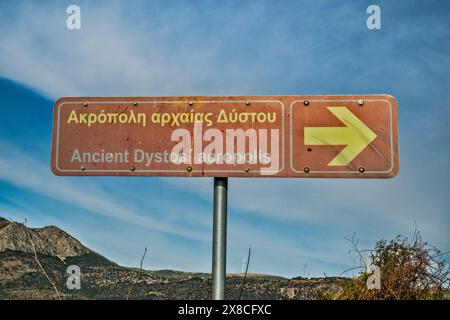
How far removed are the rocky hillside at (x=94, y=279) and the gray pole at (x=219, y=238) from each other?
193cm

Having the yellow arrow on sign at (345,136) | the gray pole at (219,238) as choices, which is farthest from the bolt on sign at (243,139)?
the gray pole at (219,238)

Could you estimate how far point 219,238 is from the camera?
151 inches

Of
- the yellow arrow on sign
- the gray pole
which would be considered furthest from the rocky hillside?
the yellow arrow on sign

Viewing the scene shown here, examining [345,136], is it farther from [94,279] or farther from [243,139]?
[94,279]

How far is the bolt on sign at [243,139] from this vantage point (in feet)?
12.6

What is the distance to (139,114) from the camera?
4.08 metres

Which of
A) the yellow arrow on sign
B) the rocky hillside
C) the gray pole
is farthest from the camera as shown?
the rocky hillside

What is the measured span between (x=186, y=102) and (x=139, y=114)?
0.37 m

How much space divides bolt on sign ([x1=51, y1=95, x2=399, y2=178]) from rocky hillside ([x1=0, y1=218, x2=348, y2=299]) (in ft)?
7.03

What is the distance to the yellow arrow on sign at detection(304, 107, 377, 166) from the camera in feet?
12.6

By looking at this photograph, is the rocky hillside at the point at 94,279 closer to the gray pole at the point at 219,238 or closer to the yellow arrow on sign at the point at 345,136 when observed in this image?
the gray pole at the point at 219,238

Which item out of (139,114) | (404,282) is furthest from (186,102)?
(404,282)

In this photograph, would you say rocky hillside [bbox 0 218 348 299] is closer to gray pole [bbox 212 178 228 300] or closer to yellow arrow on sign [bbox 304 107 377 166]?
gray pole [bbox 212 178 228 300]
